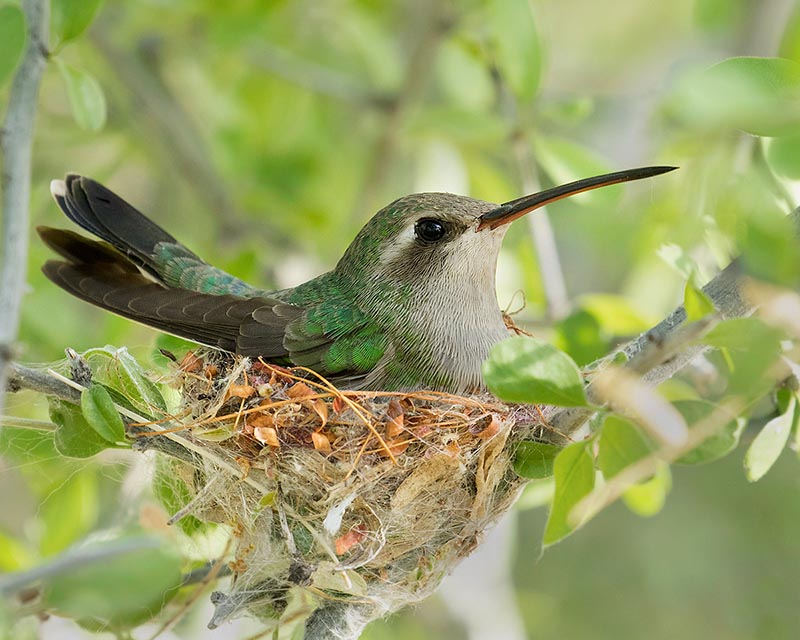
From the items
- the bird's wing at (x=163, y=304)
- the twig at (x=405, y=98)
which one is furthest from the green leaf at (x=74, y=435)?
the twig at (x=405, y=98)

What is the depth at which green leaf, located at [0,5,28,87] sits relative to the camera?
244 centimetres

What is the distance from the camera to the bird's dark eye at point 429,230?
3.33 meters

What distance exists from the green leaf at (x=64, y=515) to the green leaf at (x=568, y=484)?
2040 millimetres

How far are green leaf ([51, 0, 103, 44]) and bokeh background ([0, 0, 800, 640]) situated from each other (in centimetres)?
95

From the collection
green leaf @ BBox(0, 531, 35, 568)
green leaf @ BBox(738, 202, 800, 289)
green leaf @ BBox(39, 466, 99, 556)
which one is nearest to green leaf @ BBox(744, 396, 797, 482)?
green leaf @ BBox(738, 202, 800, 289)

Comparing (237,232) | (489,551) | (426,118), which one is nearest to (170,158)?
(237,232)

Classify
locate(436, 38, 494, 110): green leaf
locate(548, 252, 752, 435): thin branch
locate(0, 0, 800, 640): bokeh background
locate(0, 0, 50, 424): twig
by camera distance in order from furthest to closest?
locate(436, 38, 494, 110): green leaf, locate(0, 0, 800, 640): bokeh background, locate(0, 0, 50, 424): twig, locate(548, 252, 752, 435): thin branch

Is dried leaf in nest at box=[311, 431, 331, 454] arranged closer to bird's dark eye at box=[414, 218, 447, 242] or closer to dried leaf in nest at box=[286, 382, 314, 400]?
dried leaf in nest at box=[286, 382, 314, 400]

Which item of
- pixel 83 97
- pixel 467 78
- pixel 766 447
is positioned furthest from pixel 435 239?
pixel 467 78

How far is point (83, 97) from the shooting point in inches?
→ 110

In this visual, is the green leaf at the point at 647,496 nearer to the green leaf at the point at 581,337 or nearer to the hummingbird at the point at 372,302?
the green leaf at the point at 581,337

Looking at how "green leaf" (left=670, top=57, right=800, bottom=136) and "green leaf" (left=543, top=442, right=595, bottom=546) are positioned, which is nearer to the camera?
"green leaf" (left=670, top=57, right=800, bottom=136)

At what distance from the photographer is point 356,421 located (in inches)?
114

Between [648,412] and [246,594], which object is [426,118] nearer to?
[246,594]
